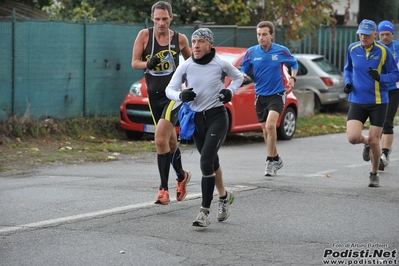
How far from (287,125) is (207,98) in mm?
9302

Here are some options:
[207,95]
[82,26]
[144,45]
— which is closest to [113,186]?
[144,45]

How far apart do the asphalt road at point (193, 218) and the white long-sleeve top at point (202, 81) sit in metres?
1.12

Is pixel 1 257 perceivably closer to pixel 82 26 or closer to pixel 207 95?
pixel 207 95

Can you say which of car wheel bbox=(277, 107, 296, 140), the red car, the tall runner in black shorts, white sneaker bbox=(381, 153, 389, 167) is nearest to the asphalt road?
white sneaker bbox=(381, 153, 389, 167)

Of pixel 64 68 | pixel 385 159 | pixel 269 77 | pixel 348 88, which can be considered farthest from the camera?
pixel 64 68

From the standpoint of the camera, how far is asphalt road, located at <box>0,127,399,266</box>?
22.9 ft

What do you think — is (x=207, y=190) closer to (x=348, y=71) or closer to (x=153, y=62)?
(x=153, y=62)

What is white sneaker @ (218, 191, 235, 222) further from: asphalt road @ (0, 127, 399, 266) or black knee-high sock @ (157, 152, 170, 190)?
black knee-high sock @ (157, 152, 170, 190)

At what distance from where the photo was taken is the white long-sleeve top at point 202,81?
8406mm

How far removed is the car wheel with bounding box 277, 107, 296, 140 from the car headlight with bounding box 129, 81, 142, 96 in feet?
9.27

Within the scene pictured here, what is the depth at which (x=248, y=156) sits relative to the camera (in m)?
14.4


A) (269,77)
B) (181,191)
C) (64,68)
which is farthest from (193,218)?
(64,68)

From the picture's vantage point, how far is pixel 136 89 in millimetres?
16703

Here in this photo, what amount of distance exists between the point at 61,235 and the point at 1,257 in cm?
87
